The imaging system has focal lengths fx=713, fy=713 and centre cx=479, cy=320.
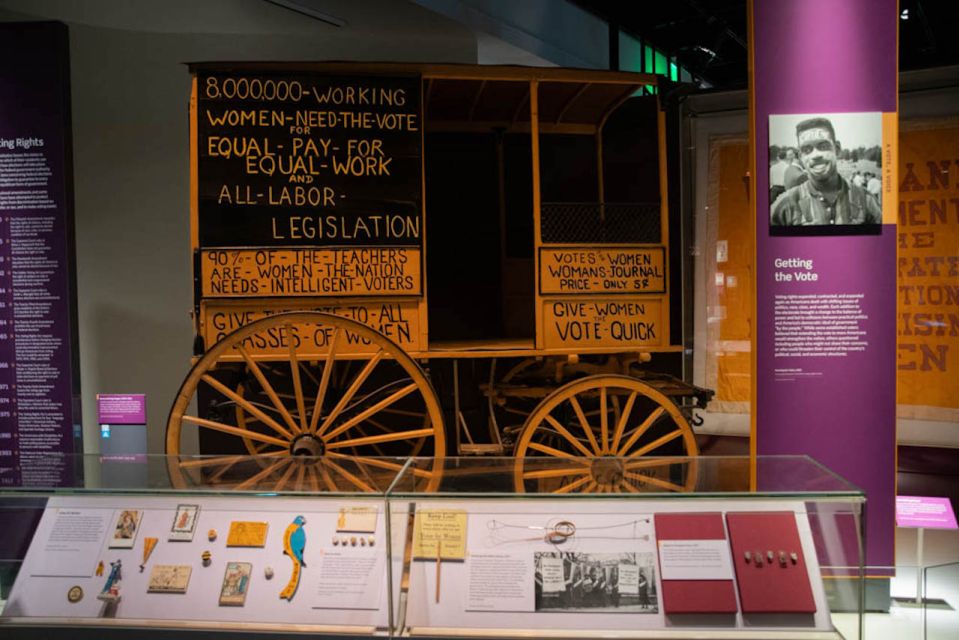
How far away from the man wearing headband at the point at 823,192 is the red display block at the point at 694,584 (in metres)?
1.49

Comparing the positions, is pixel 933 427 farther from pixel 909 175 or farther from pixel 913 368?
pixel 909 175

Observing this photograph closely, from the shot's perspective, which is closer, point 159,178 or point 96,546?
point 96,546

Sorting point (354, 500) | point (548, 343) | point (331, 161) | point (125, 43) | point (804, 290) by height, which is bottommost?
point (354, 500)

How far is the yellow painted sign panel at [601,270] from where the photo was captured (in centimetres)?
351

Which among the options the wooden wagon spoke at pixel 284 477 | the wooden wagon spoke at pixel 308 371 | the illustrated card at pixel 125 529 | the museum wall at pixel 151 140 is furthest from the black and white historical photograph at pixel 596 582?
the museum wall at pixel 151 140

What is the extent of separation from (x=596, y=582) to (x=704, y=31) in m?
4.70

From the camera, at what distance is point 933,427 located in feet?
14.7

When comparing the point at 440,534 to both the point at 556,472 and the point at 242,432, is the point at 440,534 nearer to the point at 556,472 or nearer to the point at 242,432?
the point at 556,472

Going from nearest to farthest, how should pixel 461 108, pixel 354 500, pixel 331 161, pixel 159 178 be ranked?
pixel 354 500
pixel 331 161
pixel 461 108
pixel 159 178

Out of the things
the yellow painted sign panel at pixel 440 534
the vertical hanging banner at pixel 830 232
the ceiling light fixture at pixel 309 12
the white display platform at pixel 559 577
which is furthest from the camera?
the ceiling light fixture at pixel 309 12

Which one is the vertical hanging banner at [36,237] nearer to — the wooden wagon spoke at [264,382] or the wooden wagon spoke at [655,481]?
the wooden wagon spoke at [264,382]

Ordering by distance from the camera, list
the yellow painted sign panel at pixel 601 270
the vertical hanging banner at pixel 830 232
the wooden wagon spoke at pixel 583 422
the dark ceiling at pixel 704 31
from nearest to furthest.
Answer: the vertical hanging banner at pixel 830 232
the wooden wagon spoke at pixel 583 422
the yellow painted sign panel at pixel 601 270
the dark ceiling at pixel 704 31

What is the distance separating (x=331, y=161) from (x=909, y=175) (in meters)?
3.59

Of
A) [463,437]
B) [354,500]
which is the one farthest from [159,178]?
[354,500]
